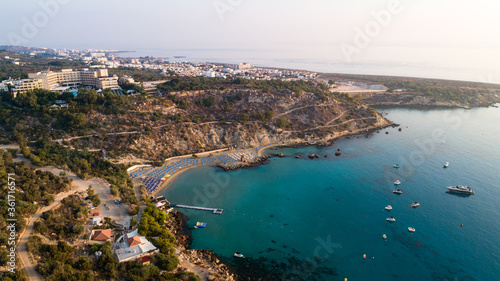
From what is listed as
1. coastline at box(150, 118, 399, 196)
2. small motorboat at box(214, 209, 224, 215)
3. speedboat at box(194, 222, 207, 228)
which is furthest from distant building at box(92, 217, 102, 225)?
small motorboat at box(214, 209, 224, 215)

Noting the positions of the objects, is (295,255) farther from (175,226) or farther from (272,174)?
(272,174)

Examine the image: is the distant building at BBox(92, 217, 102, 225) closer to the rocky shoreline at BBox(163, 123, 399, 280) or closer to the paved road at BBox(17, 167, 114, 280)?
the paved road at BBox(17, 167, 114, 280)

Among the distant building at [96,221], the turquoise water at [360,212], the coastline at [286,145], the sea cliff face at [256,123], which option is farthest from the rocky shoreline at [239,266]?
the sea cliff face at [256,123]

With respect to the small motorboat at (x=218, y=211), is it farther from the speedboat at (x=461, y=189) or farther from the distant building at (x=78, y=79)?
the distant building at (x=78, y=79)

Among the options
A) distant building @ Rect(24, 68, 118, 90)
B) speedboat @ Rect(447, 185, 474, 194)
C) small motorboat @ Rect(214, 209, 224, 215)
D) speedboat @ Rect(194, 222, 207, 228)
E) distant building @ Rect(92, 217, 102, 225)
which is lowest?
speedboat @ Rect(194, 222, 207, 228)

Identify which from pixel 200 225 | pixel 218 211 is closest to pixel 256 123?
pixel 218 211

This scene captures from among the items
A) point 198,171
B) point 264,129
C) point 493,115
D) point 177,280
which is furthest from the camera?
point 493,115

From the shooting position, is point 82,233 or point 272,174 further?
point 272,174

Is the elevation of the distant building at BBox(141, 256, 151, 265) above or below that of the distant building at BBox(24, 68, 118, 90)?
Result: below

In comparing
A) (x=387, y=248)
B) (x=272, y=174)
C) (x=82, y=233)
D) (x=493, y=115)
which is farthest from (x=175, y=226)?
(x=493, y=115)
